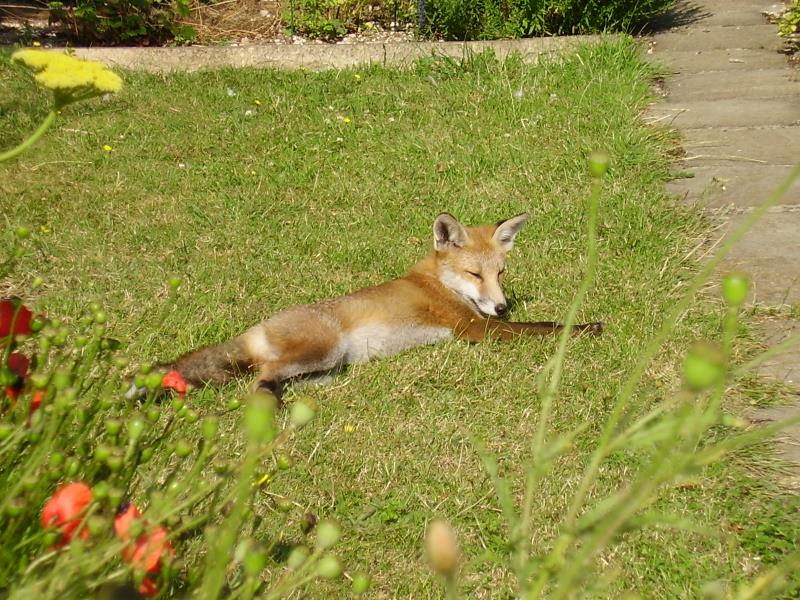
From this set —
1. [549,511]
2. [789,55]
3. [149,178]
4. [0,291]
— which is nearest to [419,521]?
[549,511]

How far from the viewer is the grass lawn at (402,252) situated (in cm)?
313

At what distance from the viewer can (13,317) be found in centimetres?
162

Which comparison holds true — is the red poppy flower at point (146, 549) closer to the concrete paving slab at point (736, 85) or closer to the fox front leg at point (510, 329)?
the fox front leg at point (510, 329)

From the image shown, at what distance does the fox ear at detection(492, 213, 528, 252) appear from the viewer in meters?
4.80

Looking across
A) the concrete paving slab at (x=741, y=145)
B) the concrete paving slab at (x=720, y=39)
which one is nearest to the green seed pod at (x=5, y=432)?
the concrete paving slab at (x=741, y=145)

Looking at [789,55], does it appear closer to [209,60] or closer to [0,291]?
[209,60]

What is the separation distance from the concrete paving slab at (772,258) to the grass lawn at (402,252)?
34cm

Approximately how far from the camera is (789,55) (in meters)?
7.74

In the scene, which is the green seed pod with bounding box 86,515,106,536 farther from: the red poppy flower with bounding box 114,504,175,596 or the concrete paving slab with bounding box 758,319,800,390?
the concrete paving slab with bounding box 758,319,800,390

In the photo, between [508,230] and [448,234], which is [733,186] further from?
[448,234]

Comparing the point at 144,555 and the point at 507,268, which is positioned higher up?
the point at 144,555

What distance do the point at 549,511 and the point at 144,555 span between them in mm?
2184

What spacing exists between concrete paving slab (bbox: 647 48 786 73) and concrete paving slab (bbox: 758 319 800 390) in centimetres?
399

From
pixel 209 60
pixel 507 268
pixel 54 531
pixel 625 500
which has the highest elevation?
pixel 625 500
